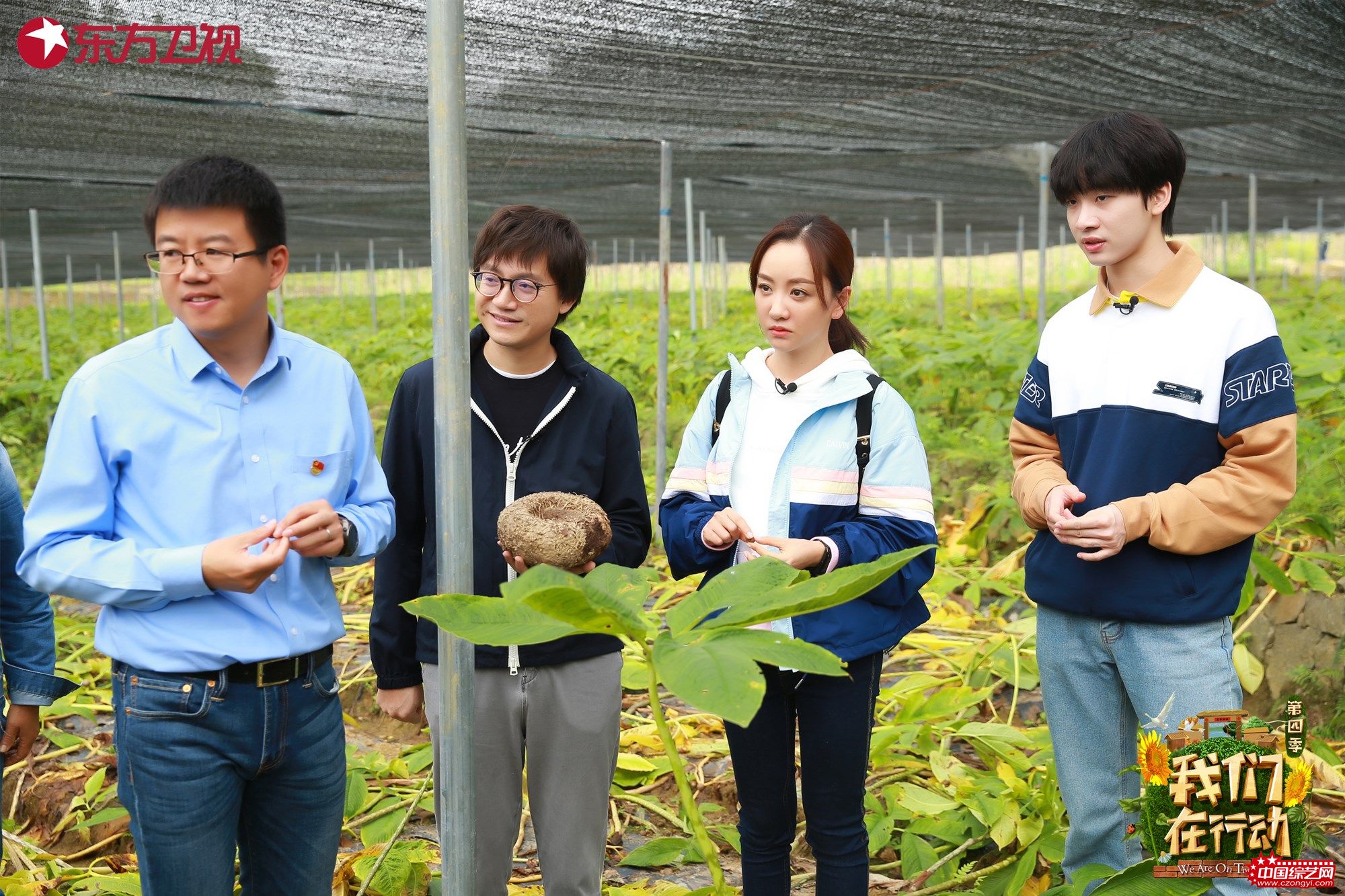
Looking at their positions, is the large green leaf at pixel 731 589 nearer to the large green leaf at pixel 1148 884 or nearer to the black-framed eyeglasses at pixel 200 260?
the large green leaf at pixel 1148 884

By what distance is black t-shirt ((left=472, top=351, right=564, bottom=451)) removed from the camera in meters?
1.98

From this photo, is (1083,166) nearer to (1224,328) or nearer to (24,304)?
(1224,328)

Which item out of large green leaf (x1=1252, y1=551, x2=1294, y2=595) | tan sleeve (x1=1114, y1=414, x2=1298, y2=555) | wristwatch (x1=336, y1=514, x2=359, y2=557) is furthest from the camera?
large green leaf (x1=1252, y1=551, x2=1294, y2=595)

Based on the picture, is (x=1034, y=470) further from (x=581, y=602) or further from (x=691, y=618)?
(x=581, y=602)

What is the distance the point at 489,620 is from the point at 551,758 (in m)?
1.04

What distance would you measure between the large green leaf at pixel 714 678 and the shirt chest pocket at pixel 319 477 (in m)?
0.89

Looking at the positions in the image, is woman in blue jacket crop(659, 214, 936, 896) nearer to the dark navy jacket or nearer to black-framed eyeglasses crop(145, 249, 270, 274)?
Answer: the dark navy jacket

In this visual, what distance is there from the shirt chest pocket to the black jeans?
A: 811 millimetres

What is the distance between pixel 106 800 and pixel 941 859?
2.17 metres

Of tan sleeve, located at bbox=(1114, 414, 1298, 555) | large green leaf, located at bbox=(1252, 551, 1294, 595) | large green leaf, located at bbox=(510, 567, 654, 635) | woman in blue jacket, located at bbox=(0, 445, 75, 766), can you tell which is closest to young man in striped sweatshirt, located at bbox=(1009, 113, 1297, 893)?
tan sleeve, located at bbox=(1114, 414, 1298, 555)

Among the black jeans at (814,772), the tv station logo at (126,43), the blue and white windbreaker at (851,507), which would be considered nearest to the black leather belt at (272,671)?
the blue and white windbreaker at (851,507)

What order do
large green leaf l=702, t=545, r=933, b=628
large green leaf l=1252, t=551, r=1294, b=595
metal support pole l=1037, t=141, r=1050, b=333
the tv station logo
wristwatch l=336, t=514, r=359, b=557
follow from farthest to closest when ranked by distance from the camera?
1. metal support pole l=1037, t=141, r=1050, b=333
2. the tv station logo
3. large green leaf l=1252, t=551, r=1294, b=595
4. wristwatch l=336, t=514, r=359, b=557
5. large green leaf l=702, t=545, r=933, b=628

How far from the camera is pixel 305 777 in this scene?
168 cm

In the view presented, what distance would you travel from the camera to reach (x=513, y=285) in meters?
1.91
